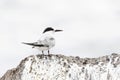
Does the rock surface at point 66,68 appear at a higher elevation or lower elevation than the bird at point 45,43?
lower

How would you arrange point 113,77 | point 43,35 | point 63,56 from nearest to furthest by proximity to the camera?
point 113,77
point 63,56
point 43,35

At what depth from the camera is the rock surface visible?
20.2 m

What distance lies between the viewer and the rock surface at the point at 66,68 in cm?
2019

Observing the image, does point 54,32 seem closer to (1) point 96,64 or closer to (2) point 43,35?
(2) point 43,35

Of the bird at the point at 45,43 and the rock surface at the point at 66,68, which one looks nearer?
the rock surface at the point at 66,68

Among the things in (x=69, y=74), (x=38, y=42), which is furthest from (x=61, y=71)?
(x=38, y=42)

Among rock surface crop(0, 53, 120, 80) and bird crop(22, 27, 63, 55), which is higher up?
bird crop(22, 27, 63, 55)

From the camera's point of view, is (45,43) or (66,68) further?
(45,43)

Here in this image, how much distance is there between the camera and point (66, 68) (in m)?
20.8

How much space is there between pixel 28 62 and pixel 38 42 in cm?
109

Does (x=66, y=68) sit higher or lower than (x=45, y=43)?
lower

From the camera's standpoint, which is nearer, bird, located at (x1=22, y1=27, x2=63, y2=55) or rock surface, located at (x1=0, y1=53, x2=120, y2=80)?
rock surface, located at (x1=0, y1=53, x2=120, y2=80)

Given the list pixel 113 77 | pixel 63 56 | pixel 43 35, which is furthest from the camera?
pixel 43 35

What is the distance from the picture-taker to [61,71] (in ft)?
68.1
